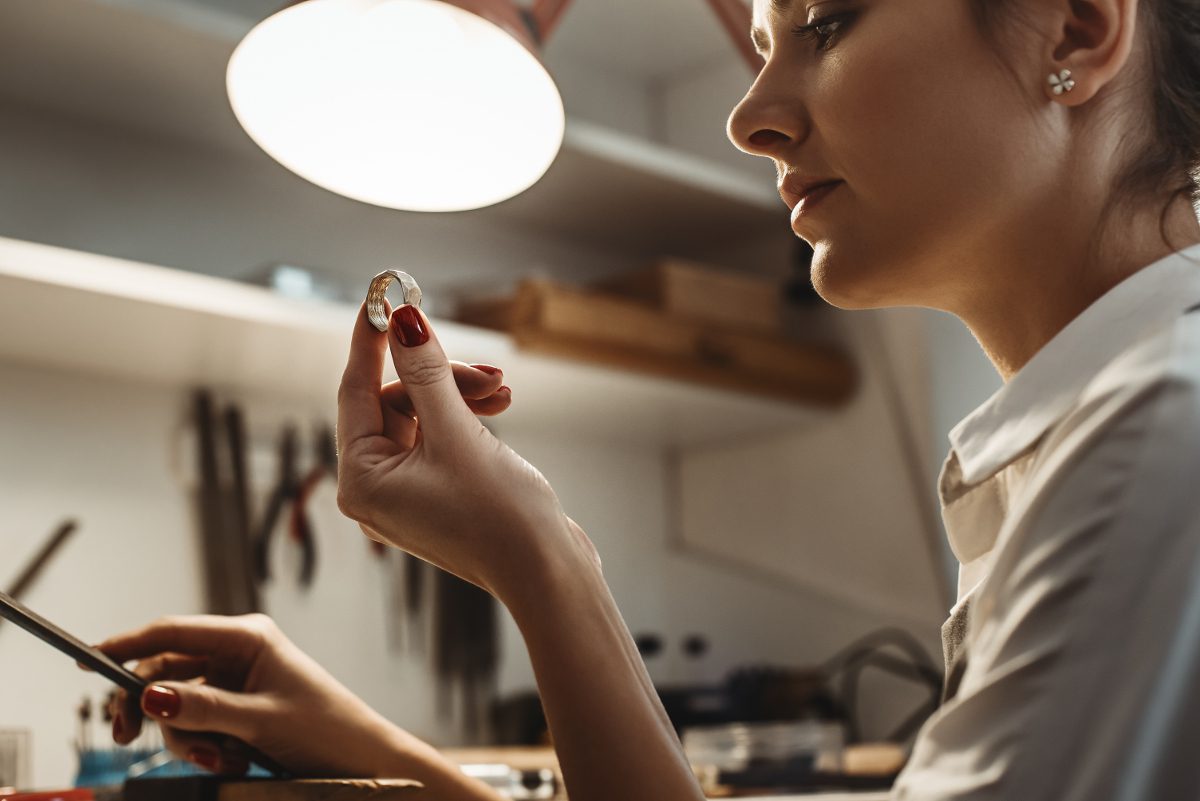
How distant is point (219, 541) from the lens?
1.86 meters

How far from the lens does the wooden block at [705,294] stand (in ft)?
7.13

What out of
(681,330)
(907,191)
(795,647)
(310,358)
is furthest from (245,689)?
(795,647)

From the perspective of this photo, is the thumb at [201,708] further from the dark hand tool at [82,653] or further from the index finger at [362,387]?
the index finger at [362,387]

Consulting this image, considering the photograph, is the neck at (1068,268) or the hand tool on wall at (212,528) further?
the hand tool on wall at (212,528)

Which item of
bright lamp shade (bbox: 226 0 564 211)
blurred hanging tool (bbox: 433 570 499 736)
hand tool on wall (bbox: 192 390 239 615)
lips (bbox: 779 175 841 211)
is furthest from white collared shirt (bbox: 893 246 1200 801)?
blurred hanging tool (bbox: 433 570 499 736)

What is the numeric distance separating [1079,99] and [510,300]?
128cm

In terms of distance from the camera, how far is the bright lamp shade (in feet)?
3.38

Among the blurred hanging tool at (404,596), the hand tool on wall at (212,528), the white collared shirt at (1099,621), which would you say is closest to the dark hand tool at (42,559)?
the hand tool on wall at (212,528)

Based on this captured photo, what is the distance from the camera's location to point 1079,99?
0.71m

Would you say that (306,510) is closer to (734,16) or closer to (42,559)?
(42,559)

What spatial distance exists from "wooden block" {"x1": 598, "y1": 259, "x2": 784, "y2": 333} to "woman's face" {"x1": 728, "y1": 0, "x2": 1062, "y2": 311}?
1360mm

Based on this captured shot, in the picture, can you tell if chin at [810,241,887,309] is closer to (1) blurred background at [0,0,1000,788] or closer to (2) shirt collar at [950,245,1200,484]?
(2) shirt collar at [950,245,1200,484]

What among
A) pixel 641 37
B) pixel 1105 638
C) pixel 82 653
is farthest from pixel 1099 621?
pixel 641 37

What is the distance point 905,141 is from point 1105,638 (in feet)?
1.08
